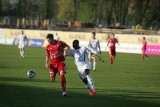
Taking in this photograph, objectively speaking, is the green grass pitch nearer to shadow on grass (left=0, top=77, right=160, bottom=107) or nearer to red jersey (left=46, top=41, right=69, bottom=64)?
shadow on grass (left=0, top=77, right=160, bottom=107)

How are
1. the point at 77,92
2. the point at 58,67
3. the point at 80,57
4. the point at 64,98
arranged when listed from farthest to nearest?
the point at 77,92
the point at 80,57
the point at 58,67
the point at 64,98

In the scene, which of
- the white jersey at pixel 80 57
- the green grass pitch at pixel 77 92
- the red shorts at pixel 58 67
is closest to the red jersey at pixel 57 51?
the red shorts at pixel 58 67

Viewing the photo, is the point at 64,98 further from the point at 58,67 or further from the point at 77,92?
the point at 77,92

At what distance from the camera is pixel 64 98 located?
1767 centimetres

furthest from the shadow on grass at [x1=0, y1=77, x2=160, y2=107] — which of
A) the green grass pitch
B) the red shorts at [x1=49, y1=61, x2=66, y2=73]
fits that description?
the red shorts at [x1=49, y1=61, x2=66, y2=73]

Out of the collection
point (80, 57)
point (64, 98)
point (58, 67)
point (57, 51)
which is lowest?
point (64, 98)

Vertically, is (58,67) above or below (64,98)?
above

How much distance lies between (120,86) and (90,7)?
3656 inches

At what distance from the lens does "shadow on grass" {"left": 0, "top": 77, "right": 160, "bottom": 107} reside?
1627 cm

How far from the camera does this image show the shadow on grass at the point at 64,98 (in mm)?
16266

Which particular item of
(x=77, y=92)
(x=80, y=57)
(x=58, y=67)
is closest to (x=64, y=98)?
(x=58, y=67)

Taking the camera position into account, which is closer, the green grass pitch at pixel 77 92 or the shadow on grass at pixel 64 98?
the shadow on grass at pixel 64 98

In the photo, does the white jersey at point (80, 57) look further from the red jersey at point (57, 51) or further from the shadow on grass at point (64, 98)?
the shadow on grass at point (64, 98)

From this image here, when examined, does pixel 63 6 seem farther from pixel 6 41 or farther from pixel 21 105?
pixel 21 105
